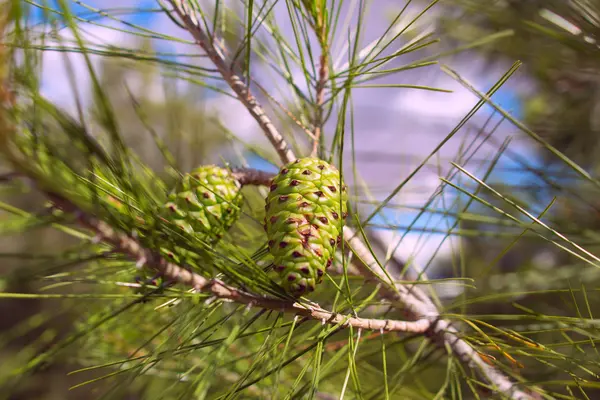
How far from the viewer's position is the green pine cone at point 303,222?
30cm

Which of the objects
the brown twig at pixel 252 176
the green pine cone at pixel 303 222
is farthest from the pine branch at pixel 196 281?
the brown twig at pixel 252 176

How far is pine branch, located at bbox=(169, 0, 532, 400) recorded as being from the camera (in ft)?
1.34

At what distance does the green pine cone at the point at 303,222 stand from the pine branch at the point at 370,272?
3.3 inches

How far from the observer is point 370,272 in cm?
42

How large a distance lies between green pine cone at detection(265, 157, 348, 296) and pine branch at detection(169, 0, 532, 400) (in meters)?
0.08

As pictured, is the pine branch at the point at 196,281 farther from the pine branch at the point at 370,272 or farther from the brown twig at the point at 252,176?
the brown twig at the point at 252,176

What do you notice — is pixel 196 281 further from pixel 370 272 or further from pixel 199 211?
pixel 370 272

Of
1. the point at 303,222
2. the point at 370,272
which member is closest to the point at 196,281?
the point at 303,222

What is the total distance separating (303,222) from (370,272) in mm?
141

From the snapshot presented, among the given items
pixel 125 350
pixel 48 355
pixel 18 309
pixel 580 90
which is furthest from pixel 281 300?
pixel 18 309

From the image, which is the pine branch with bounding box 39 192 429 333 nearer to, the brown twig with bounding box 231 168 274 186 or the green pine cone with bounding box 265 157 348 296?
the green pine cone with bounding box 265 157 348 296

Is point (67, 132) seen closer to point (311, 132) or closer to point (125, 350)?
point (311, 132)

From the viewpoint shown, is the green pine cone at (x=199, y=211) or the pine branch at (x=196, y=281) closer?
the pine branch at (x=196, y=281)

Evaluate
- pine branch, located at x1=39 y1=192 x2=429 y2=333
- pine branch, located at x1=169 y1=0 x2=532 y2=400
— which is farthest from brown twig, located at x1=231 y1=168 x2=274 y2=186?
pine branch, located at x1=39 y1=192 x2=429 y2=333
